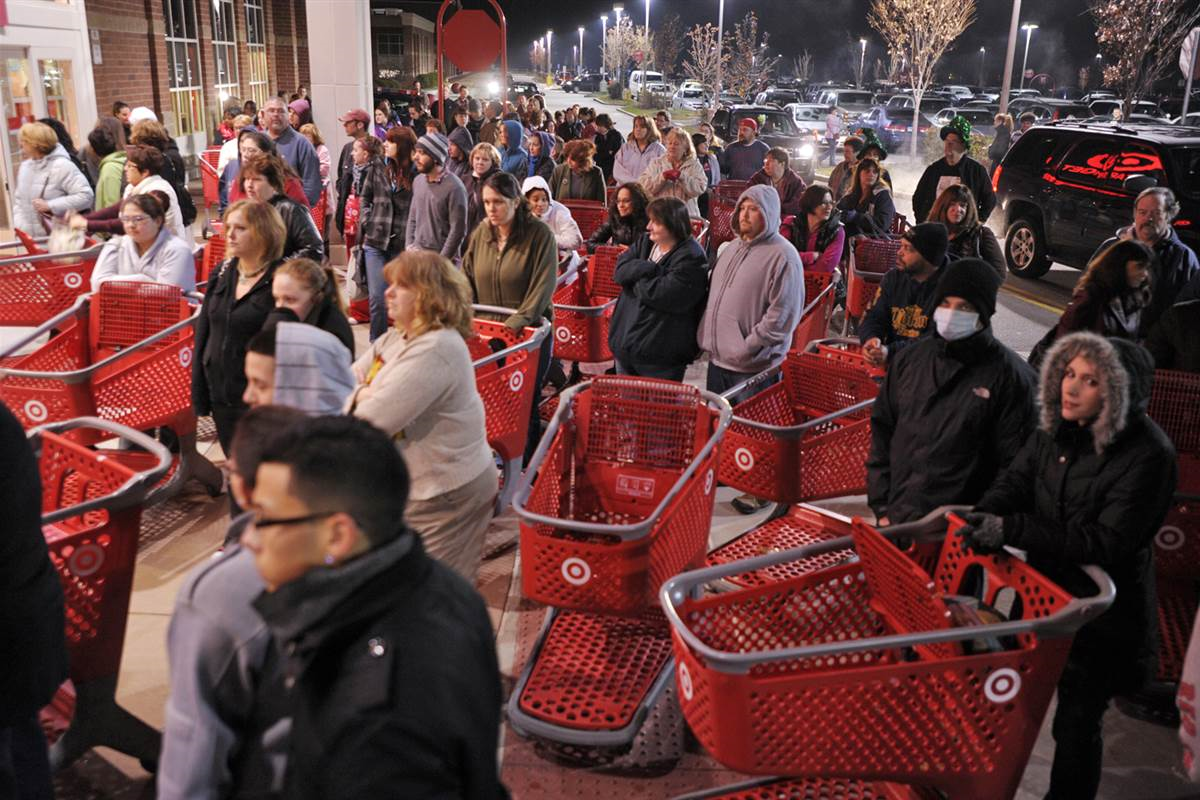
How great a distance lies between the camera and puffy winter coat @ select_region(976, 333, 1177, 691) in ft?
10.9

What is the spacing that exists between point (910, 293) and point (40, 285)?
5819mm

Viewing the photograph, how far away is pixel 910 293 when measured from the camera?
18.5 feet

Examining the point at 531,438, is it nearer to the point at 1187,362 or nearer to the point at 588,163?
the point at 1187,362

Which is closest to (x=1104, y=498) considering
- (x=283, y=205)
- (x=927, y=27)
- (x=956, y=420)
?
(x=956, y=420)

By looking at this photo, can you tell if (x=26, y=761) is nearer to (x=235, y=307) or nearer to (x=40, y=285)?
(x=235, y=307)

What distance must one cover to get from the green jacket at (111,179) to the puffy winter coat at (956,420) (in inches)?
275

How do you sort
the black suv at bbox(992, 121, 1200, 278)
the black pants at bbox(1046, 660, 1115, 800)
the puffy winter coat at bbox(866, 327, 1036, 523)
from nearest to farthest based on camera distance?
the black pants at bbox(1046, 660, 1115, 800)
the puffy winter coat at bbox(866, 327, 1036, 523)
the black suv at bbox(992, 121, 1200, 278)

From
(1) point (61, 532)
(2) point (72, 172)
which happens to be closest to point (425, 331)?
(1) point (61, 532)

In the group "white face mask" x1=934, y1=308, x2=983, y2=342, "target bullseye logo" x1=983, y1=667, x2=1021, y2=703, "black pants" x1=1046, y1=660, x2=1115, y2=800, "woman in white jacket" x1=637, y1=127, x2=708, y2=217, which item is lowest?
"black pants" x1=1046, y1=660, x2=1115, y2=800

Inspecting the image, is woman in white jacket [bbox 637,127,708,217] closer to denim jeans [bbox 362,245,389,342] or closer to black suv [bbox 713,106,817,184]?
denim jeans [bbox 362,245,389,342]

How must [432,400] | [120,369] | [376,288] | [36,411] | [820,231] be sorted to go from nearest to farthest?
[432,400] → [36,411] → [120,369] → [376,288] → [820,231]

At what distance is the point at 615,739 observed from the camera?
3.86m

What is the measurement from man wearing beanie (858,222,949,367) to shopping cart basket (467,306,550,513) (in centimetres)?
182

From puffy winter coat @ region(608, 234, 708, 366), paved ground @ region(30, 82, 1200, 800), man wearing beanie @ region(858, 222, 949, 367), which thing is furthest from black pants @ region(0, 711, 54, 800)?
man wearing beanie @ region(858, 222, 949, 367)
